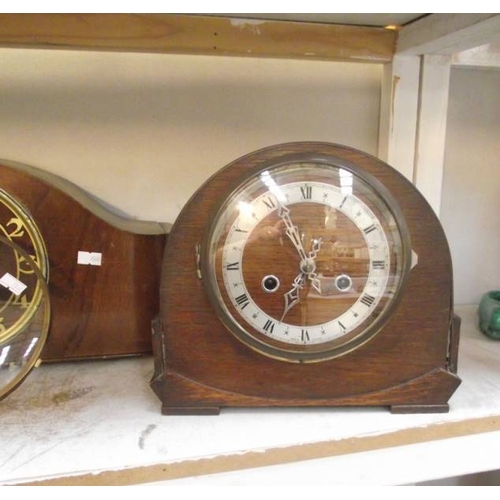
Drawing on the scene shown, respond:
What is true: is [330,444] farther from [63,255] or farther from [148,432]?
[63,255]

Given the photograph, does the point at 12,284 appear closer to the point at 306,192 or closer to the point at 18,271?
the point at 18,271

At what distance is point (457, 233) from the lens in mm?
826

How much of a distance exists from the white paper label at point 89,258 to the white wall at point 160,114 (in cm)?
16

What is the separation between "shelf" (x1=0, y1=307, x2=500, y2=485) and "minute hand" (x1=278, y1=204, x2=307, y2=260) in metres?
0.16

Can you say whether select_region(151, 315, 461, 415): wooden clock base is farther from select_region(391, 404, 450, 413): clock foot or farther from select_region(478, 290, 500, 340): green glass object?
select_region(478, 290, 500, 340): green glass object

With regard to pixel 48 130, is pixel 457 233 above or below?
below

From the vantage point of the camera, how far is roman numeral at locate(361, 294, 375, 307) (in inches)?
18.2

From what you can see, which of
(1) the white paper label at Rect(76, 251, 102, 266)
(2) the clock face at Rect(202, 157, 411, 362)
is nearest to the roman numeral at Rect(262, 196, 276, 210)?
(2) the clock face at Rect(202, 157, 411, 362)

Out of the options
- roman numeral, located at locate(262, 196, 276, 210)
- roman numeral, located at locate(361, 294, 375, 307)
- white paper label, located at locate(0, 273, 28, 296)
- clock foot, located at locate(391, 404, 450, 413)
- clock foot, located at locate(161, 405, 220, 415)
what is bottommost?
clock foot, located at locate(161, 405, 220, 415)

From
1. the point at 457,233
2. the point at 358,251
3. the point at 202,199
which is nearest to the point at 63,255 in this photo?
the point at 202,199

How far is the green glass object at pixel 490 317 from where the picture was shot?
66cm

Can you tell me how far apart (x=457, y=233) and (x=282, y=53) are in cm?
43

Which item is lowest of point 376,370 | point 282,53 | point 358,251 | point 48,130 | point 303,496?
point 303,496

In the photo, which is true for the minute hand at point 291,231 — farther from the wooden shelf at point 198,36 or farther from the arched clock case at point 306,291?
the wooden shelf at point 198,36
